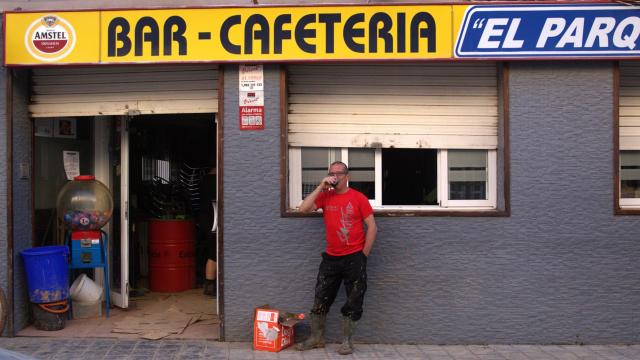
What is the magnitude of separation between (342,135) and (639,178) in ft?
11.0

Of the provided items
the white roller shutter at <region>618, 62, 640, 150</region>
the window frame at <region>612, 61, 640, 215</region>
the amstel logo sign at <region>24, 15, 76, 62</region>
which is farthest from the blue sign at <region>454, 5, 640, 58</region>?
the amstel logo sign at <region>24, 15, 76, 62</region>

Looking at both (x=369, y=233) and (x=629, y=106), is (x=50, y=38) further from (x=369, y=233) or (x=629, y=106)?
(x=629, y=106)

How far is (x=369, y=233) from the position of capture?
639cm

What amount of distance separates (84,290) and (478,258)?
14.9ft

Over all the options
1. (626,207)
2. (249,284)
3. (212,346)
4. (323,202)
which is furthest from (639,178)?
(212,346)

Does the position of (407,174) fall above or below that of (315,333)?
above

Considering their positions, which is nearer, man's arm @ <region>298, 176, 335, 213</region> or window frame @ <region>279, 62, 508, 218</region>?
man's arm @ <region>298, 176, 335, 213</region>

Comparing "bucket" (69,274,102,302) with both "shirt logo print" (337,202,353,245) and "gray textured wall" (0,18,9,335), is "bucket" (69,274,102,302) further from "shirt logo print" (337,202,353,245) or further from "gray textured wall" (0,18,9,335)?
"shirt logo print" (337,202,353,245)

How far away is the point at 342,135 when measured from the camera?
23.5 feet

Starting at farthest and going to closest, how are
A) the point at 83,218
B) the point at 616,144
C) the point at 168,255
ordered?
the point at 168,255 < the point at 83,218 < the point at 616,144

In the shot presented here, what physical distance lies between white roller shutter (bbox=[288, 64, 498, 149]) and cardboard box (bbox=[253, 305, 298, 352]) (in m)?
1.84

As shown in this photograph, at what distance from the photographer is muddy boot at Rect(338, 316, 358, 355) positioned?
644 cm

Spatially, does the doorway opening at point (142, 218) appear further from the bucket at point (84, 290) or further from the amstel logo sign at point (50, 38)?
the amstel logo sign at point (50, 38)

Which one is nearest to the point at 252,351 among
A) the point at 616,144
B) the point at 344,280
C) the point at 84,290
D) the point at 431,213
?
the point at 344,280
